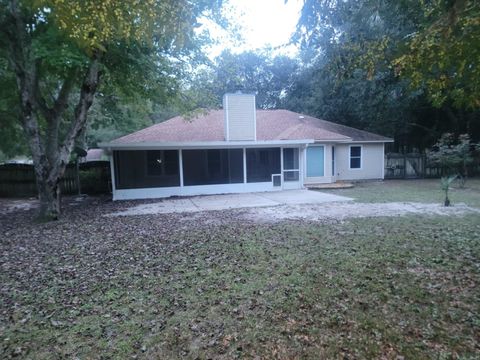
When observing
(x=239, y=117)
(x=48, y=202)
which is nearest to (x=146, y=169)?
(x=239, y=117)

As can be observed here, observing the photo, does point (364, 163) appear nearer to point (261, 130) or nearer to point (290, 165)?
point (290, 165)

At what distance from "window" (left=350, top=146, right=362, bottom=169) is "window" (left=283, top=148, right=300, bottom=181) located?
14.8 ft

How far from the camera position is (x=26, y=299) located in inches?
161

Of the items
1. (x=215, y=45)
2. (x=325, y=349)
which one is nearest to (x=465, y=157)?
(x=215, y=45)

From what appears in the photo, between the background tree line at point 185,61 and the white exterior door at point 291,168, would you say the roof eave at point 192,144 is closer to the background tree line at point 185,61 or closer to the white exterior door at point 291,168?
the white exterior door at point 291,168

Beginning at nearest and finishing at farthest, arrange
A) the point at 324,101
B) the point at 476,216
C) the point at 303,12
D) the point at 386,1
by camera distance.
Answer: the point at 303,12, the point at 386,1, the point at 476,216, the point at 324,101

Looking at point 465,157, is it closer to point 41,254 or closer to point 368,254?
point 368,254

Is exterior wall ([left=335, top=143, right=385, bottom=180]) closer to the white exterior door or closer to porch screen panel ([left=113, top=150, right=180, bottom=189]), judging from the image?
the white exterior door

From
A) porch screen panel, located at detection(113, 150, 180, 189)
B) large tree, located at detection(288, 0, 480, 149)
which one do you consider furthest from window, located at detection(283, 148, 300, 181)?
large tree, located at detection(288, 0, 480, 149)

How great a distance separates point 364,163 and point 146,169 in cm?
1213

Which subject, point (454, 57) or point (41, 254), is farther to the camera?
point (41, 254)

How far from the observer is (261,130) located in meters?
17.4

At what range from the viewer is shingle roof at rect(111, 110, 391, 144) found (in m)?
14.9

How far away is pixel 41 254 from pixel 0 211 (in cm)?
681
